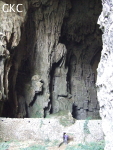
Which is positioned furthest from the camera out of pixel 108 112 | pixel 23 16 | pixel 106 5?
pixel 23 16

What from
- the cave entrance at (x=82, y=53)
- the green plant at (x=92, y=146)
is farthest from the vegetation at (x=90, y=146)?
the cave entrance at (x=82, y=53)

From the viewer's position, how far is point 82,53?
2155 cm

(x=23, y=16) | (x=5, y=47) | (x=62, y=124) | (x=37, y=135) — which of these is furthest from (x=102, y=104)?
(x=23, y=16)

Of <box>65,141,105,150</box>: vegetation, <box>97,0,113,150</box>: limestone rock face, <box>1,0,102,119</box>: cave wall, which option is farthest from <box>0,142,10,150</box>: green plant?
<box>97,0,113,150</box>: limestone rock face

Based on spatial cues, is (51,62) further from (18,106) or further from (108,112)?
(108,112)

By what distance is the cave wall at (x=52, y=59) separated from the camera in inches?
631

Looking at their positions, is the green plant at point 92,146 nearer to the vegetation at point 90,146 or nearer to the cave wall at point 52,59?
the vegetation at point 90,146

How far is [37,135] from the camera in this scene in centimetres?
1245

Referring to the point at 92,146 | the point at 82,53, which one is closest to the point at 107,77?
the point at 92,146

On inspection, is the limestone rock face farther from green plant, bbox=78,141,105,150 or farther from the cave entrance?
the cave entrance

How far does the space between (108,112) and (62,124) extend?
5.22 metres

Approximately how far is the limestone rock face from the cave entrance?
11.0m

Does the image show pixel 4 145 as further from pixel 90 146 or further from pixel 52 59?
pixel 52 59

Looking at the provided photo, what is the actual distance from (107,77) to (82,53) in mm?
13914
